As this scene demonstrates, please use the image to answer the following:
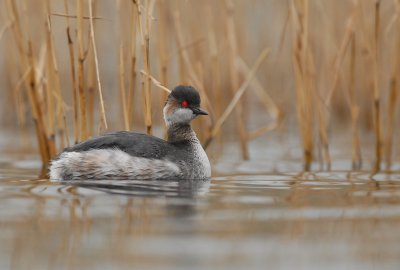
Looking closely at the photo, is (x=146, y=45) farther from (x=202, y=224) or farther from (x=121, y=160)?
(x=202, y=224)

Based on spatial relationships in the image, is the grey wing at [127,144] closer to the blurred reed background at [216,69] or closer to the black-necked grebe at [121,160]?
the black-necked grebe at [121,160]

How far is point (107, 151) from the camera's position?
7145 mm

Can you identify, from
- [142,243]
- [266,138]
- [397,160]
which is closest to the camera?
[142,243]

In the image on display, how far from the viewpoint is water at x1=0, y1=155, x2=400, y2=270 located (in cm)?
429

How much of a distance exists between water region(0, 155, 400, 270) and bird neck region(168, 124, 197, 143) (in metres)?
0.67

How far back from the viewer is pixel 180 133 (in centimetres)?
777

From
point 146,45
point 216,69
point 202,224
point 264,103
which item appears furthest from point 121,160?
point 264,103

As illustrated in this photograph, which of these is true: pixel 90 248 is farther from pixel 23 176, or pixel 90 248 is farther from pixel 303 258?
pixel 23 176

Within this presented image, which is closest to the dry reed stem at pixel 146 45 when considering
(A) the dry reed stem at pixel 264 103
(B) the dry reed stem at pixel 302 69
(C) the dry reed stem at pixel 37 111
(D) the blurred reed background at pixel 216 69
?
(D) the blurred reed background at pixel 216 69

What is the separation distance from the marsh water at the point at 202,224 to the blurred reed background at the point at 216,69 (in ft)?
3.32

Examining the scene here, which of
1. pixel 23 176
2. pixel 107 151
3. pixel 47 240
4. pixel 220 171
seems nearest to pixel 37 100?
pixel 23 176

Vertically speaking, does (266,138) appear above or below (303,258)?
above

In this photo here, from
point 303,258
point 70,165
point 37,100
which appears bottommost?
point 303,258

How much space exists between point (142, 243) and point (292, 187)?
2.64 m
